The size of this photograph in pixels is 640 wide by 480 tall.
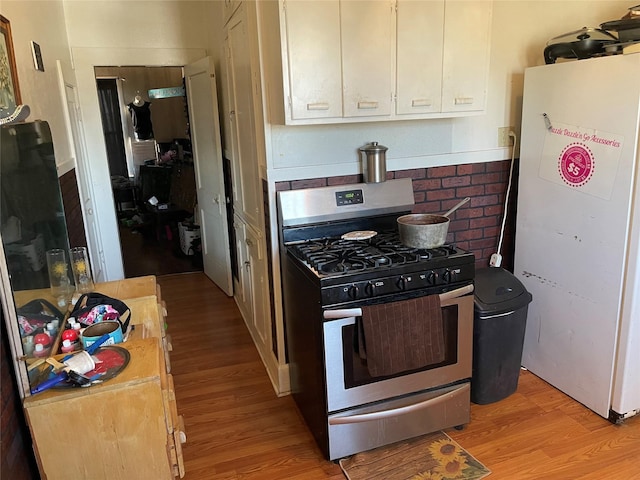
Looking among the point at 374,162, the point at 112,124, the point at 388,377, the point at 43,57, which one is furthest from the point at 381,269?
the point at 112,124

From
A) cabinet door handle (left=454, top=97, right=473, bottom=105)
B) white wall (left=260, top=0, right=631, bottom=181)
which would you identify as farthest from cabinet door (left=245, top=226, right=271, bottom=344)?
cabinet door handle (left=454, top=97, right=473, bottom=105)

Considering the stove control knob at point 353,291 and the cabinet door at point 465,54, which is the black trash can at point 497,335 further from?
the cabinet door at point 465,54

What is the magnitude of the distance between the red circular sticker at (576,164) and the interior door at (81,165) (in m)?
2.87

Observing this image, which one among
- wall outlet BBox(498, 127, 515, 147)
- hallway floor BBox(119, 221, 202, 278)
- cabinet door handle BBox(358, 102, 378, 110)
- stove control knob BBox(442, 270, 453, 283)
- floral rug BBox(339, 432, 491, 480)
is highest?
cabinet door handle BBox(358, 102, 378, 110)

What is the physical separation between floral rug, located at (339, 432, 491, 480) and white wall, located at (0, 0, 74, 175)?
220 centimetres

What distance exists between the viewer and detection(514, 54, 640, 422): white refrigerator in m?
2.12

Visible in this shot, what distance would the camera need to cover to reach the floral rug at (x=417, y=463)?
2.07m

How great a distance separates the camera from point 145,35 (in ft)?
13.2

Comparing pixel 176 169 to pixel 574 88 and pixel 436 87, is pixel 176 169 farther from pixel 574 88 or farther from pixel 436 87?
pixel 574 88

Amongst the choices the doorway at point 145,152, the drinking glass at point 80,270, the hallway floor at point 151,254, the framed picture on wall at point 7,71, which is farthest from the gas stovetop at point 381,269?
the doorway at point 145,152

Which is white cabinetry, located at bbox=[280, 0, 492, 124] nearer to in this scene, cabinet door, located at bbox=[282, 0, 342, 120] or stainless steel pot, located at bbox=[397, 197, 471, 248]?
cabinet door, located at bbox=[282, 0, 342, 120]

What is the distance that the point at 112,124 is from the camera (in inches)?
283

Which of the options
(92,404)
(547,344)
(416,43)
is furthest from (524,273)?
(92,404)

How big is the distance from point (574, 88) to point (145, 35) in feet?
11.0
